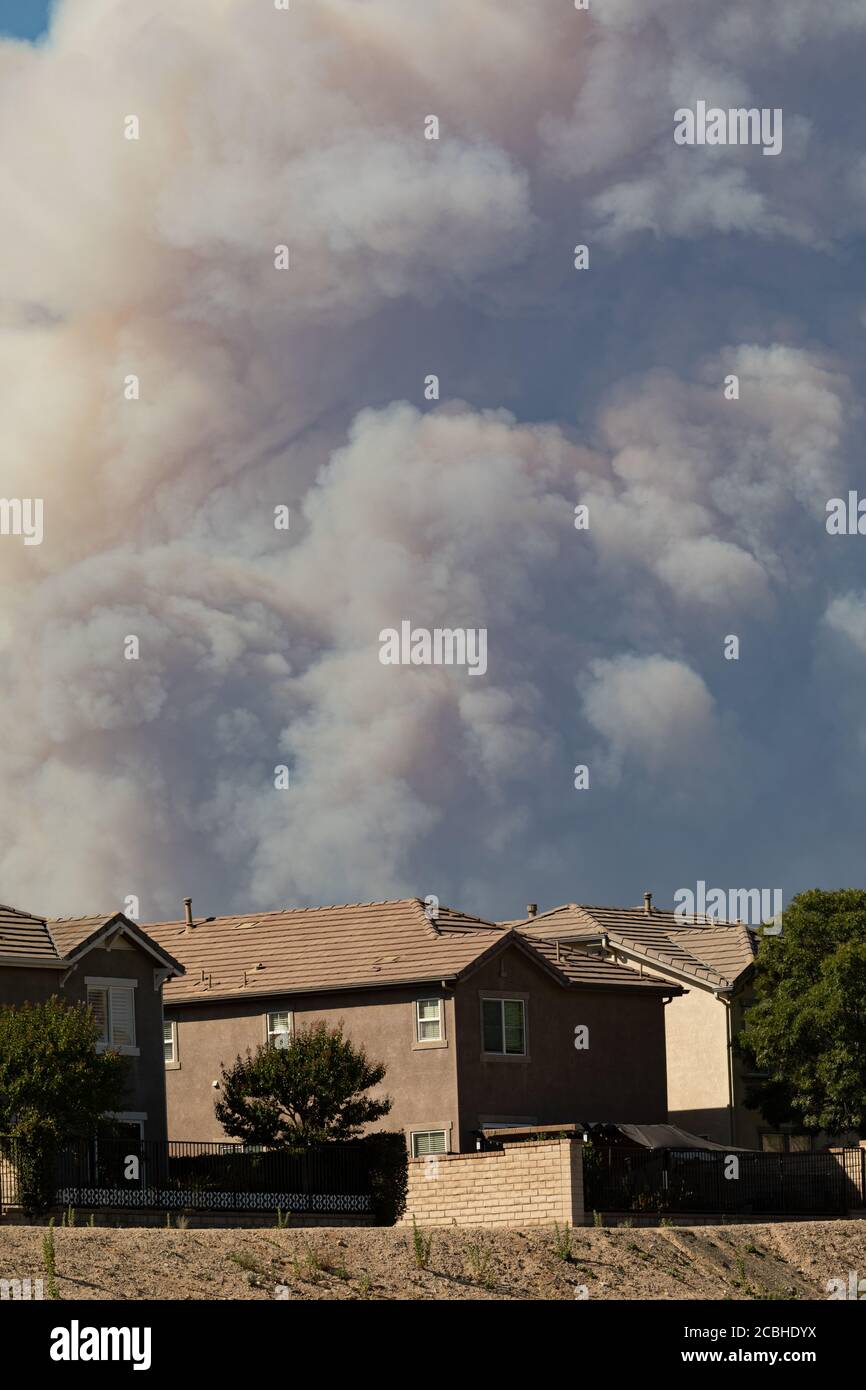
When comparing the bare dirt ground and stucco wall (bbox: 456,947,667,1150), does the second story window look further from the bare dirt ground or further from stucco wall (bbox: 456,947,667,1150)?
the bare dirt ground

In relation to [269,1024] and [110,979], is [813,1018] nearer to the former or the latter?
[269,1024]

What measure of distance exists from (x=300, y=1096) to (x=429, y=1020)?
25.9 feet

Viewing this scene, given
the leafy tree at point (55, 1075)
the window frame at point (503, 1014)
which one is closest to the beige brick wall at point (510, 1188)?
the leafy tree at point (55, 1075)

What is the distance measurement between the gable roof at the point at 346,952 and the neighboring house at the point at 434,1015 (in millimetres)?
65

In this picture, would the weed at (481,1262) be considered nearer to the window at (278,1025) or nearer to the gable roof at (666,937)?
the window at (278,1025)

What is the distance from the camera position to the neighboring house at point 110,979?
50.2 meters

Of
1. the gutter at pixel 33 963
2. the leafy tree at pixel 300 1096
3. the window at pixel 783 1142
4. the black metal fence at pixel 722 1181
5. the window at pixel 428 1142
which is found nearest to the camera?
the black metal fence at pixel 722 1181

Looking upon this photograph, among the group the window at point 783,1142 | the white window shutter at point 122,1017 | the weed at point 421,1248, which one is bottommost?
the window at point 783,1142

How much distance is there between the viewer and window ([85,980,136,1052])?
5159 cm

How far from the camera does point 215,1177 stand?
1785 inches
